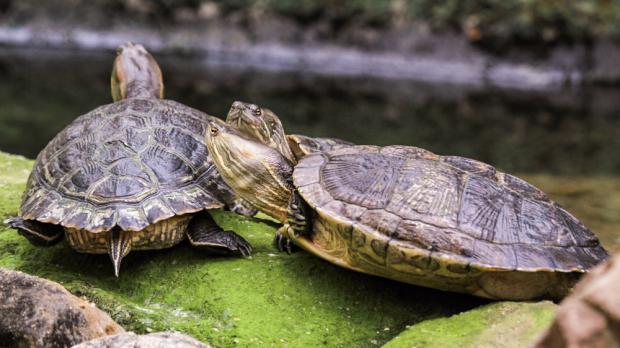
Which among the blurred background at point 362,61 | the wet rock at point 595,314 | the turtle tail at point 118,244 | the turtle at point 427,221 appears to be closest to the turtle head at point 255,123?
the turtle at point 427,221

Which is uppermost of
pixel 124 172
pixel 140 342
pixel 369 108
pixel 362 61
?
pixel 124 172

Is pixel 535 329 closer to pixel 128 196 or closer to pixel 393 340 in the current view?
pixel 393 340

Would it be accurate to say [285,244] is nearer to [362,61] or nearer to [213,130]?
[213,130]

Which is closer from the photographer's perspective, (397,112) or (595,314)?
(595,314)

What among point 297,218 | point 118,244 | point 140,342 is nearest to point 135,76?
point 118,244

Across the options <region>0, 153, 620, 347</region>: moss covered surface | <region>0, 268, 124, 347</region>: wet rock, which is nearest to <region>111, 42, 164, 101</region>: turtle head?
<region>0, 153, 620, 347</region>: moss covered surface

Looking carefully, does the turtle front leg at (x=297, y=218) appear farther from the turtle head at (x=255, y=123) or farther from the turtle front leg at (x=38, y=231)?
the turtle front leg at (x=38, y=231)

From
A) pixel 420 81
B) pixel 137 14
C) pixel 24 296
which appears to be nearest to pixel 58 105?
pixel 137 14

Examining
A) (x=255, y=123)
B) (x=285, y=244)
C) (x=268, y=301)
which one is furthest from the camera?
(x=285, y=244)
